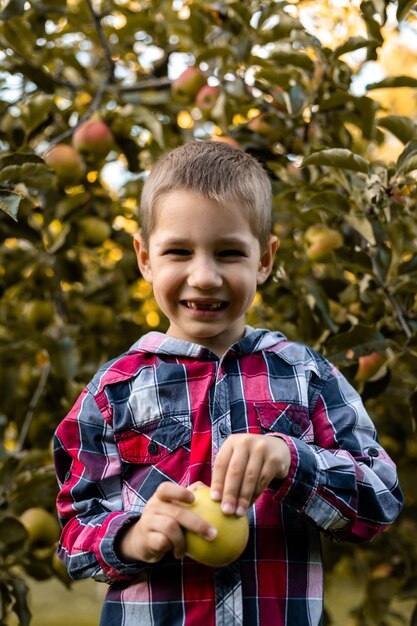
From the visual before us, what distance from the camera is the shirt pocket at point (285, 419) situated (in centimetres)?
136

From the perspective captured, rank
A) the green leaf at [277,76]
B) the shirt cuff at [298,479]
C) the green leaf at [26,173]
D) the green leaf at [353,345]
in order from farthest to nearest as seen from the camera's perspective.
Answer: the green leaf at [277,76]
the green leaf at [353,345]
the green leaf at [26,173]
the shirt cuff at [298,479]

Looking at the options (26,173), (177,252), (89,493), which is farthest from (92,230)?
(89,493)

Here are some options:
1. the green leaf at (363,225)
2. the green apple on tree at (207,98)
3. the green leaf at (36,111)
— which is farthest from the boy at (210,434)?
the green apple on tree at (207,98)

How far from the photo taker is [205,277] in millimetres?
1354

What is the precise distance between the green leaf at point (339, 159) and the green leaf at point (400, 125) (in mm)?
242

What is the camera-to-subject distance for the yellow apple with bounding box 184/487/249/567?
3.80 feet

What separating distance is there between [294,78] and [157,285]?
1.08 m

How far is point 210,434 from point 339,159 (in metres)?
A: 0.70

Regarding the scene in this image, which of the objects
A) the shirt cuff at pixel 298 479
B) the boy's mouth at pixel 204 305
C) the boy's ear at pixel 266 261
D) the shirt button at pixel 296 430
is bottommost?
the shirt button at pixel 296 430

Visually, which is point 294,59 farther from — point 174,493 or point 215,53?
point 174,493

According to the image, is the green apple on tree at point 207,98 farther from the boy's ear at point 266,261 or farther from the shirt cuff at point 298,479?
the shirt cuff at point 298,479

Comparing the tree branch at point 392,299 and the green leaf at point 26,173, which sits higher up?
the green leaf at point 26,173

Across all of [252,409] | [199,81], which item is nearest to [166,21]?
[199,81]

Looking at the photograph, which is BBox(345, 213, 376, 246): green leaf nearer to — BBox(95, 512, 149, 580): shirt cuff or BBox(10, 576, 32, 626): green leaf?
BBox(95, 512, 149, 580): shirt cuff
